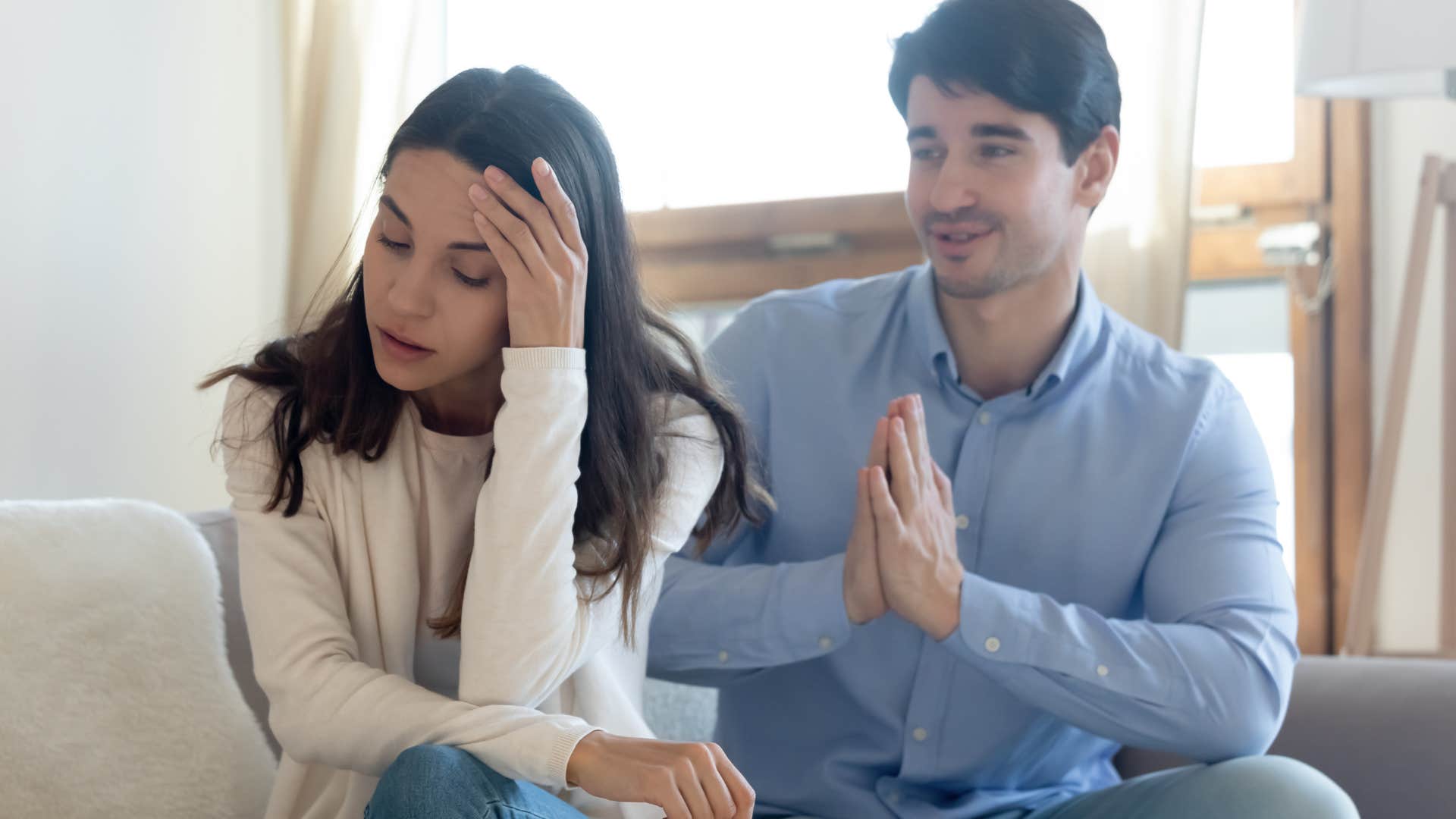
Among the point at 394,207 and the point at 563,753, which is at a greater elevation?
the point at 394,207

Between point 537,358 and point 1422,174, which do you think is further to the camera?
point 1422,174

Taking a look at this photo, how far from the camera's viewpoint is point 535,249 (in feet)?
3.79

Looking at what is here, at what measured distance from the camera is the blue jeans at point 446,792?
974 millimetres

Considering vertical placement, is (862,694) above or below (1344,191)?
below

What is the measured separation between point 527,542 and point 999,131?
0.71 metres

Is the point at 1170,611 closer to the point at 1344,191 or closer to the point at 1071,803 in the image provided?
the point at 1071,803

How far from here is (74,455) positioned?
6.96 ft

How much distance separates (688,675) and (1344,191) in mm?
1412

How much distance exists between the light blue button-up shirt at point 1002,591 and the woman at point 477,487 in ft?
0.70

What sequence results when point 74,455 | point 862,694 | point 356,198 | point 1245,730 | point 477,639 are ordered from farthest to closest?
point 356,198
point 74,455
point 862,694
point 1245,730
point 477,639

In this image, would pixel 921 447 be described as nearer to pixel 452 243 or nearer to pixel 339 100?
pixel 452 243

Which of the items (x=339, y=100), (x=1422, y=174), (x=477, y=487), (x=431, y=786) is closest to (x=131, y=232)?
(x=339, y=100)

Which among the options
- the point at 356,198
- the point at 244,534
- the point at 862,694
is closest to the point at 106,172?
the point at 356,198

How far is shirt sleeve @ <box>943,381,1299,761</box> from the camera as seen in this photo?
1.31 meters
